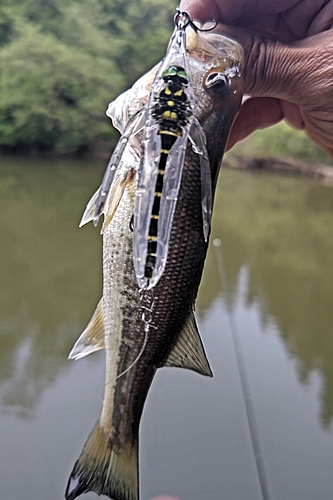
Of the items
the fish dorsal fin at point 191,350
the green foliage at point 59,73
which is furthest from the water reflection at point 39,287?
the green foliage at point 59,73

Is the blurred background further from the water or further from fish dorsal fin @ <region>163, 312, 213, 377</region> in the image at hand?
fish dorsal fin @ <region>163, 312, 213, 377</region>

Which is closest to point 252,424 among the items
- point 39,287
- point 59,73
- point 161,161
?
point 161,161

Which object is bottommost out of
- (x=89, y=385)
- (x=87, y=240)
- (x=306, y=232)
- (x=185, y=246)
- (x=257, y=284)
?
(x=185, y=246)

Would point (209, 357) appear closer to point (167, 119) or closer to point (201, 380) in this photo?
point (201, 380)

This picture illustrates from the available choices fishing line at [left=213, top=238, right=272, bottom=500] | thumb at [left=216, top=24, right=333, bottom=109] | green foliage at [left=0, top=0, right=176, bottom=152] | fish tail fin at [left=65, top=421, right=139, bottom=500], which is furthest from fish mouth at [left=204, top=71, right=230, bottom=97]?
green foliage at [left=0, top=0, right=176, bottom=152]

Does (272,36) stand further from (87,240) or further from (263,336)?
(87,240)

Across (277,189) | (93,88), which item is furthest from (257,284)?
(93,88)
